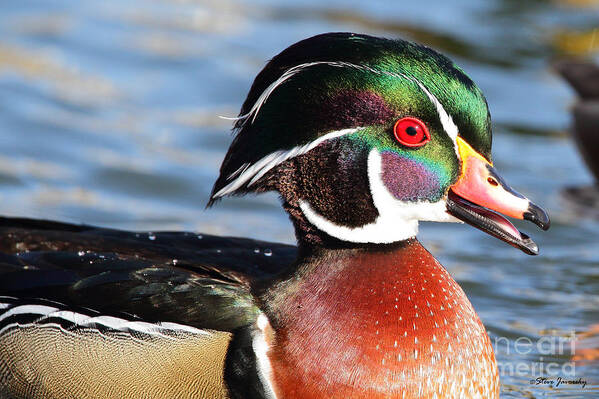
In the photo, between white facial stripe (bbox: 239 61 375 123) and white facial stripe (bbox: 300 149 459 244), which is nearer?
white facial stripe (bbox: 239 61 375 123)

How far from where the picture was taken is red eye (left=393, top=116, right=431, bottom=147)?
5.09 meters

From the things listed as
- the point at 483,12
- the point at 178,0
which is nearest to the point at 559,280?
the point at 483,12

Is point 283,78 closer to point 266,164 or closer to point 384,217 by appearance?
point 266,164

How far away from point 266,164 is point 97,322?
3.44 ft

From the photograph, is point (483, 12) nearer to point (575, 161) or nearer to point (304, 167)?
point (575, 161)

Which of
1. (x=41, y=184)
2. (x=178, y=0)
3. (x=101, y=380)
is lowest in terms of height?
(x=101, y=380)

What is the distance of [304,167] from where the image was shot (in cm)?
514

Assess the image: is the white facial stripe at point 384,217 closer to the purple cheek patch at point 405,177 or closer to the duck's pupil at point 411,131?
the purple cheek patch at point 405,177

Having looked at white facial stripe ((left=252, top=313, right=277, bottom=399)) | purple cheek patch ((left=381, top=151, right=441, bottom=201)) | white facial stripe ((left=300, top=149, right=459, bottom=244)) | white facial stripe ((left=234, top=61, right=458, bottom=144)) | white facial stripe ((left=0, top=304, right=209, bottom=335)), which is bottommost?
white facial stripe ((left=252, top=313, right=277, bottom=399))

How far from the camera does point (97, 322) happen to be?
17.3 feet

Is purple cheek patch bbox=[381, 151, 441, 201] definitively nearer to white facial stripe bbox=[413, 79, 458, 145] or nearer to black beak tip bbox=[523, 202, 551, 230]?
white facial stripe bbox=[413, 79, 458, 145]

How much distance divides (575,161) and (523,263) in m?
2.68

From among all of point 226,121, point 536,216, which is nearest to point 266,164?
point 536,216

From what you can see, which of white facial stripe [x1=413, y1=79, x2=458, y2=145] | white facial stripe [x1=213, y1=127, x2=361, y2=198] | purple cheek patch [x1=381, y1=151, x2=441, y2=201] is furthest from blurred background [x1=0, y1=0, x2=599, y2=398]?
white facial stripe [x1=213, y1=127, x2=361, y2=198]
